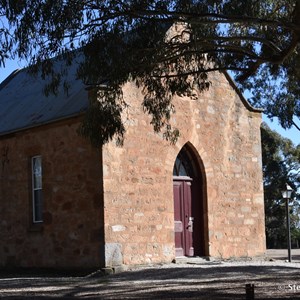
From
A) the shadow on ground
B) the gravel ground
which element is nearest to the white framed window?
the gravel ground

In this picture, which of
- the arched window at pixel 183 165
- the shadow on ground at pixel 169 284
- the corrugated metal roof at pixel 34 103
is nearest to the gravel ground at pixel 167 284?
the shadow on ground at pixel 169 284

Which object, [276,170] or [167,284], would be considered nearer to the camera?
[167,284]

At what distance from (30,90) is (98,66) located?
9.43 metres

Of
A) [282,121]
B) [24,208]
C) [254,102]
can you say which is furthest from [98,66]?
[254,102]

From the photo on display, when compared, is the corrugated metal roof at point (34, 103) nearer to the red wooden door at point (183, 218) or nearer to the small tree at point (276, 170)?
the red wooden door at point (183, 218)

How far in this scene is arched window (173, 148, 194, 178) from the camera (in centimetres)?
1870

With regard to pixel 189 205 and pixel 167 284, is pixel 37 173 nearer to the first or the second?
pixel 189 205

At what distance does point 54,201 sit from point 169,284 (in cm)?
547

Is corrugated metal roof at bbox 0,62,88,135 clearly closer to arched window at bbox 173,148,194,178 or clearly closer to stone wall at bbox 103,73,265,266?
stone wall at bbox 103,73,265,266

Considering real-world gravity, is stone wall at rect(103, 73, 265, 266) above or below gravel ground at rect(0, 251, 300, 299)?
above

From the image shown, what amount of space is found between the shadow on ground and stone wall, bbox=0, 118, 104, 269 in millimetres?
1211

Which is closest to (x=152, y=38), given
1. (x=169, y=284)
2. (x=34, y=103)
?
(x=169, y=284)

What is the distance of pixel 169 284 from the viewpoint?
13.1m

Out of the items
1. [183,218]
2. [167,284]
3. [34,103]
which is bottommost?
[167,284]
